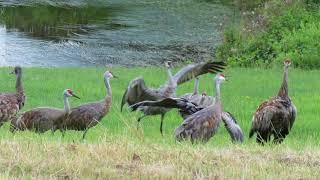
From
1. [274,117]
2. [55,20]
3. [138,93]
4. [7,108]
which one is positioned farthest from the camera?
[55,20]

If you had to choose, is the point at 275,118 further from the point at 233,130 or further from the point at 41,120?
the point at 41,120

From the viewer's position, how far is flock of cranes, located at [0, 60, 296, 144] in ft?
33.5

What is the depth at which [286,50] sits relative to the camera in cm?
2920

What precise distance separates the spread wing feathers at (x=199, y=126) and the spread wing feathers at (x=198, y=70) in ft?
6.97

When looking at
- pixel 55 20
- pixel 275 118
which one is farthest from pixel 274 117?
pixel 55 20

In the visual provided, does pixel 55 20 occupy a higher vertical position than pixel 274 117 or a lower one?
lower

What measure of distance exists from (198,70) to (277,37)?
19402 mm

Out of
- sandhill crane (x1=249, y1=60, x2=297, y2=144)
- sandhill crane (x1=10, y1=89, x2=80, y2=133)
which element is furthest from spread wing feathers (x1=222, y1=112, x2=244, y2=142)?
sandhill crane (x1=10, y1=89, x2=80, y2=133)

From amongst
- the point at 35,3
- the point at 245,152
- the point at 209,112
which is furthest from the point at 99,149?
the point at 35,3

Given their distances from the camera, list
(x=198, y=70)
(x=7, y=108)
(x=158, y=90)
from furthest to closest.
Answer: (x=158, y=90)
(x=198, y=70)
(x=7, y=108)

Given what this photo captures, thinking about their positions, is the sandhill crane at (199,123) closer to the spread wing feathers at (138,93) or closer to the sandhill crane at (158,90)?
the sandhill crane at (158,90)

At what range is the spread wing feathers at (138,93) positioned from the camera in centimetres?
1267

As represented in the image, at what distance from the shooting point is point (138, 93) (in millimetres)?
12766

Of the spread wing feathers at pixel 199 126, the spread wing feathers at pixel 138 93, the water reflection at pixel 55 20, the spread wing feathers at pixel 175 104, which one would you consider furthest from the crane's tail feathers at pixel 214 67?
the water reflection at pixel 55 20
